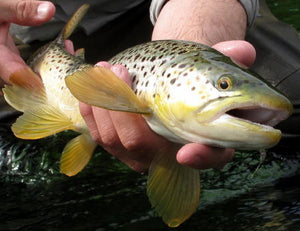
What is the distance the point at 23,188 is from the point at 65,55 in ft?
2.22

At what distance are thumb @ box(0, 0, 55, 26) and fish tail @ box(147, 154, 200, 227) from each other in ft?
3.11

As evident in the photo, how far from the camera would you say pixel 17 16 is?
2.26 m

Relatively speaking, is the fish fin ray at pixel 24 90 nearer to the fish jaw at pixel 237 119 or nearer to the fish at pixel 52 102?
the fish at pixel 52 102

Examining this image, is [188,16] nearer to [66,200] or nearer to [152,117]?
[152,117]

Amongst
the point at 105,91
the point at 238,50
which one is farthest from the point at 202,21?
the point at 105,91

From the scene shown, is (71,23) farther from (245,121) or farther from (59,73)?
(245,121)

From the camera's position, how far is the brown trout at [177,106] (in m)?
1.25

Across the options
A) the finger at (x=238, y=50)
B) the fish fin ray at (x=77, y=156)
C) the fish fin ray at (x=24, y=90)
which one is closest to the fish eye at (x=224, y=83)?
the finger at (x=238, y=50)

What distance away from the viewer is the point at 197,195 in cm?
156

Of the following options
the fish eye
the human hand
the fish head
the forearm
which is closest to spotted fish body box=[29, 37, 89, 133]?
the human hand

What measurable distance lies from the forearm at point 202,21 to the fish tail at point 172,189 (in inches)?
21.7

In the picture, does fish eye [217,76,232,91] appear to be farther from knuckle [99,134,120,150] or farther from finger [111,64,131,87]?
knuckle [99,134,120,150]

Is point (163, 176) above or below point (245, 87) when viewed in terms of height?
below

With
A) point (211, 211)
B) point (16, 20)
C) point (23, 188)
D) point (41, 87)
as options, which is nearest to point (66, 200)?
point (23, 188)
